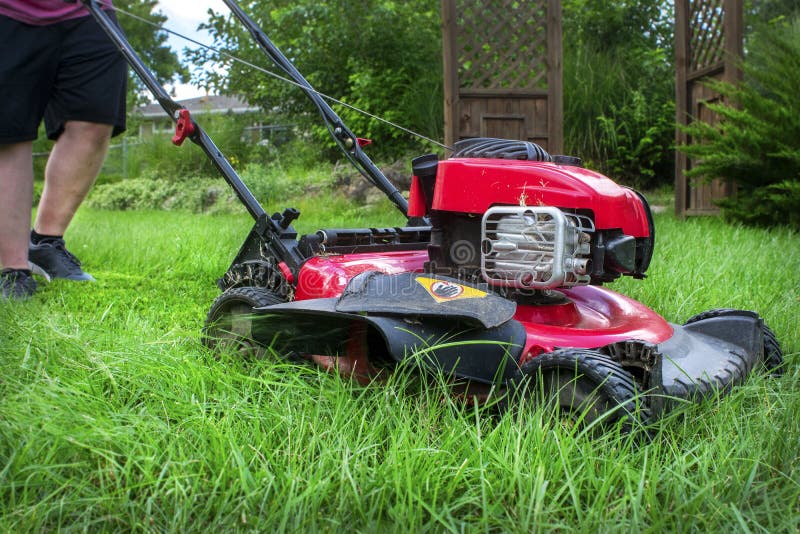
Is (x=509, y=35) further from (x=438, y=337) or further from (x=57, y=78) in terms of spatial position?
(x=438, y=337)

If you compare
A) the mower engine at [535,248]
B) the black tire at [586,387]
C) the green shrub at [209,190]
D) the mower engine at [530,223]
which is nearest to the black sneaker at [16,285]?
the mower engine at [530,223]

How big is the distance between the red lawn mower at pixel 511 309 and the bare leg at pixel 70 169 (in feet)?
4.76

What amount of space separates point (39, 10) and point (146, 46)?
79.2 feet

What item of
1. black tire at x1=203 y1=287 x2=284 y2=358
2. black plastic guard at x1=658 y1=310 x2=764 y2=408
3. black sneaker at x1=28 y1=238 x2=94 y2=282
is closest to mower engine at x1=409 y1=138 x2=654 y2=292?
black plastic guard at x1=658 y1=310 x2=764 y2=408

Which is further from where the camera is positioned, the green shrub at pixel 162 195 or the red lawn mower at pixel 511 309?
the green shrub at pixel 162 195

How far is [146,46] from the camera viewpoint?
25.3 meters

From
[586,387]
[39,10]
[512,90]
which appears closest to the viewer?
[586,387]

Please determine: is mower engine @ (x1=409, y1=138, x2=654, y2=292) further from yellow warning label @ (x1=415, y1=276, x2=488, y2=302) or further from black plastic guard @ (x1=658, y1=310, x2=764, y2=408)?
black plastic guard @ (x1=658, y1=310, x2=764, y2=408)

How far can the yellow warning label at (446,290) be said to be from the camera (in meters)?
1.79

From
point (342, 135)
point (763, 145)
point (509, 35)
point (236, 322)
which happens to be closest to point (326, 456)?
point (236, 322)

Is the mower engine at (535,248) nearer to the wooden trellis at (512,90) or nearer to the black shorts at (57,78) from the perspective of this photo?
the black shorts at (57,78)

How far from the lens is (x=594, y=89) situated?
28.6 feet

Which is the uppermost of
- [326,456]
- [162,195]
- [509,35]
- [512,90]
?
[509,35]

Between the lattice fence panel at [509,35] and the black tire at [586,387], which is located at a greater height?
the lattice fence panel at [509,35]
